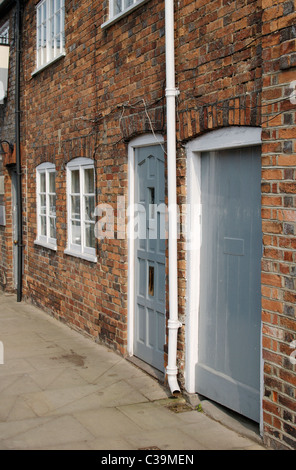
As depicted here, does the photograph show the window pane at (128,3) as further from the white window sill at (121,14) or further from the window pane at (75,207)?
the window pane at (75,207)

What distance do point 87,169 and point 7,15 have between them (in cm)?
546

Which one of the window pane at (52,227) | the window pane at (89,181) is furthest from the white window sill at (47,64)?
the window pane at (52,227)

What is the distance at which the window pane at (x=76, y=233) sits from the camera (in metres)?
8.67

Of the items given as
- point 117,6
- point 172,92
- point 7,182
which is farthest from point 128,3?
point 7,182

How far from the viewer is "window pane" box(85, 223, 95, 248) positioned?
26.5ft

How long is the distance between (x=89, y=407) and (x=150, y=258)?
5.98ft

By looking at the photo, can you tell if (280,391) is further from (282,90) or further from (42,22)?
(42,22)

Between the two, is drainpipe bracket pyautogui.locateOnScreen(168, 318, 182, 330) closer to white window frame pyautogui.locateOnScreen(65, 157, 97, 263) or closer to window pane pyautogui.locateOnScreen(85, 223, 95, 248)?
white window frame pyautogui.locateOnScreen(65, 157, 97, 263)

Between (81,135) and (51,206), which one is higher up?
(81,135)

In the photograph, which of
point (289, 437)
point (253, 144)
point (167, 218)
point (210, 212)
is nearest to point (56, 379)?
point (167, 218)

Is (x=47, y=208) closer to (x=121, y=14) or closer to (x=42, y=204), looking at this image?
(x=42, y=204)

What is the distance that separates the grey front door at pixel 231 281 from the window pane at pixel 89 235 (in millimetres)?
2873

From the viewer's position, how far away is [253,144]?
463cm

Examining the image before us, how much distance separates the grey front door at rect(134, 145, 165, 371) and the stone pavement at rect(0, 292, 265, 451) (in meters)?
0.35
